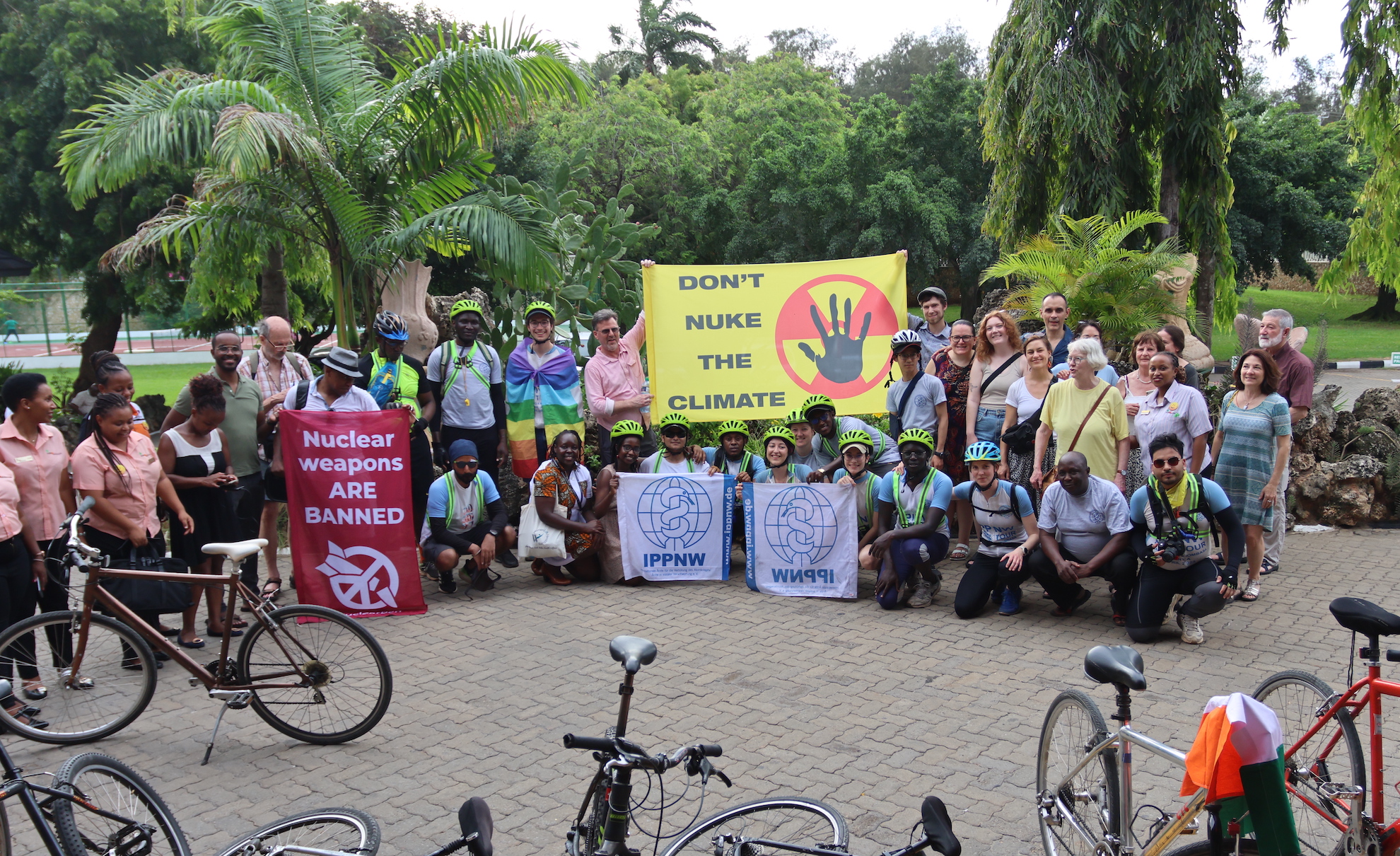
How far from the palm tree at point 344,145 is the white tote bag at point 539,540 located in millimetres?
2855

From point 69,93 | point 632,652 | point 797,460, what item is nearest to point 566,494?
point 797,460

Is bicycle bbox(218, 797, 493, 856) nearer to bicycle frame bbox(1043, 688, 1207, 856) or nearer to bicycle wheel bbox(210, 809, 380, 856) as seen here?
bicycle wheel bbox(210, 809, 380, 856)

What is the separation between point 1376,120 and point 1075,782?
13.1 metres

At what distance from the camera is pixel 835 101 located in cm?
3847

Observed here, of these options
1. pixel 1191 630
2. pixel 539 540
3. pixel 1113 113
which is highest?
pixel 1113 113

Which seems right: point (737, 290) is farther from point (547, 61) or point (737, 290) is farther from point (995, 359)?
point (547, 61)

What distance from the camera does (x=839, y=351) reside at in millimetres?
8906

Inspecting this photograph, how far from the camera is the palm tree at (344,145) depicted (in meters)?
9.73

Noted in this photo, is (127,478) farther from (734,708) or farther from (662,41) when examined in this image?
(662,41)

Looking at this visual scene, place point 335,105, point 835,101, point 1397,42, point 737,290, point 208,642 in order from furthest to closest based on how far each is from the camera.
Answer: point 835,101 < point 1397,42 < point 335,105 < point 737,290 < point 208,642

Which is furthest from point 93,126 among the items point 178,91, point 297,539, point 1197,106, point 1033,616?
point 1197,106

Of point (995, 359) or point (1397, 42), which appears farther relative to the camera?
point (1397, 42)

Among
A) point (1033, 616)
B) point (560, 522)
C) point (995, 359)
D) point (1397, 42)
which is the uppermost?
point (1397, 42)

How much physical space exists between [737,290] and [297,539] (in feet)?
13.1
